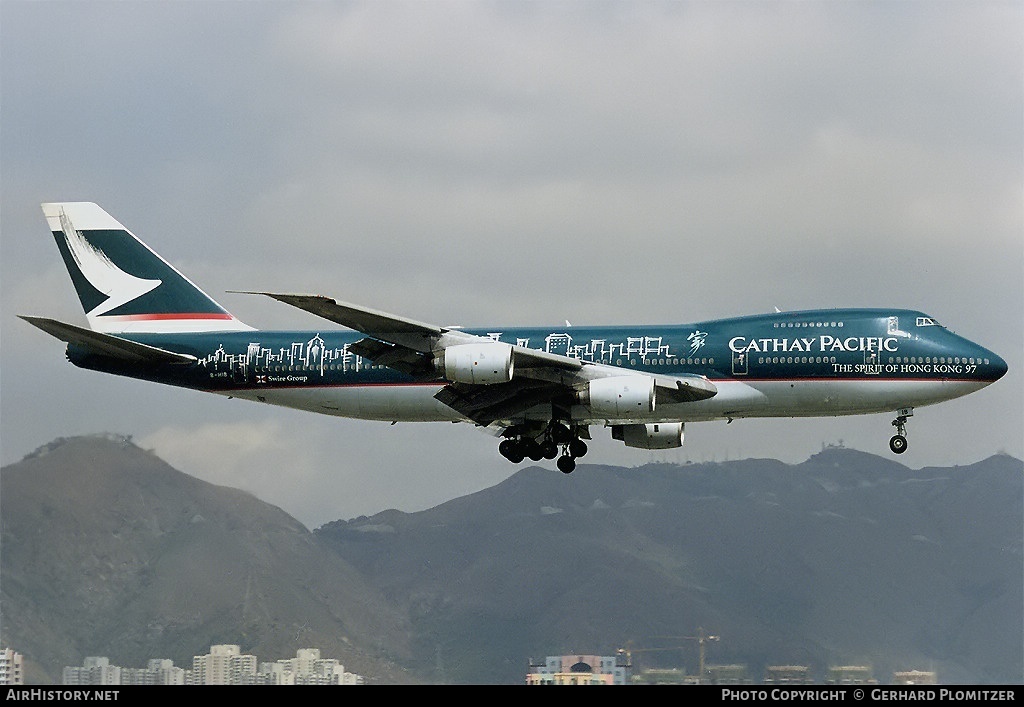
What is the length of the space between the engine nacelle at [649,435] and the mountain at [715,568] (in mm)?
20416

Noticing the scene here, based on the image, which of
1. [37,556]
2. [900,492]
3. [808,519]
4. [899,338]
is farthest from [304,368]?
[900,492]

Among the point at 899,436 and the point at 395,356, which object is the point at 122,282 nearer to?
the point at 395,356

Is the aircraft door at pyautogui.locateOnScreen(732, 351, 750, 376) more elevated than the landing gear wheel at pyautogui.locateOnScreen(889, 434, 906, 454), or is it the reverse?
the aircraft door at pyautogui.locateOnScreen(732, 351, 750, 376)

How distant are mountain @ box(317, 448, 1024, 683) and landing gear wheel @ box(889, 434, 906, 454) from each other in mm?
27012

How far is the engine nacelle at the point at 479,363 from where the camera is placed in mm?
45438

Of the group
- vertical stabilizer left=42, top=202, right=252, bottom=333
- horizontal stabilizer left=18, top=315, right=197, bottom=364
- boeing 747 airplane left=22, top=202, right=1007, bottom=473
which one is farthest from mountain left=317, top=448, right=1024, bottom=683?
horizontal stabilizer left=18, top=315, right=197, bottom=364

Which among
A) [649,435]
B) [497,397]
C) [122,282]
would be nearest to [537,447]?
[497,397]

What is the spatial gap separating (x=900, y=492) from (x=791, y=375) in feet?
179

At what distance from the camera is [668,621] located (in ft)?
262

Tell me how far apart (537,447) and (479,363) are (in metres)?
6.67

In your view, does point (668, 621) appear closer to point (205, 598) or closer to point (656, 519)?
point (656, 519)

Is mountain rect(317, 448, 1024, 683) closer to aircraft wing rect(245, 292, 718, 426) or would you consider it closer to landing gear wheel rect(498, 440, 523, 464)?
landing gear wheel rect(498, 440, 523, 464)

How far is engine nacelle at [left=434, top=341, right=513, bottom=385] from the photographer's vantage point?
45.4 metres

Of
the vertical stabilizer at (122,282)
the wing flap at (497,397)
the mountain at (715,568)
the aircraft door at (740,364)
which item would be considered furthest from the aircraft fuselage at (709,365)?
the mountain at (715,568)
